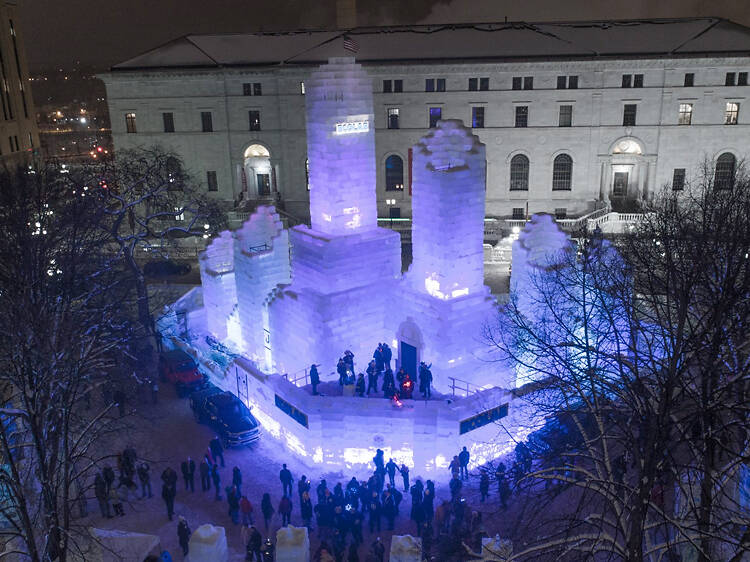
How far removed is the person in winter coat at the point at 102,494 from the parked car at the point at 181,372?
8.52m

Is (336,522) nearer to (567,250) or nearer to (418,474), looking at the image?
(418,474)

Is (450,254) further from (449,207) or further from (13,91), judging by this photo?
(13,91)

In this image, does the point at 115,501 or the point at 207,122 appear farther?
the point at 207,122

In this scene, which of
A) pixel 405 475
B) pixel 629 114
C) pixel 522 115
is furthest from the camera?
pixel 522 115

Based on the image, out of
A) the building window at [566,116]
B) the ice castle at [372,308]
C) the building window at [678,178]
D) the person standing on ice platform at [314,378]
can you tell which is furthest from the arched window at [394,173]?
the person standing on ice platform at [314,378]

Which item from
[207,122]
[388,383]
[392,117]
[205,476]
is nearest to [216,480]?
[205,476]

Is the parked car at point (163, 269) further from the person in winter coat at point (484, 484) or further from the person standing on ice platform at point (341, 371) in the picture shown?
the person in winter coat at point (484, 484)

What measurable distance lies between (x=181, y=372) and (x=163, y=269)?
1728 cm

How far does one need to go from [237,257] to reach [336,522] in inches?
605

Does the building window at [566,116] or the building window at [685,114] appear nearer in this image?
the building window at [685,114]

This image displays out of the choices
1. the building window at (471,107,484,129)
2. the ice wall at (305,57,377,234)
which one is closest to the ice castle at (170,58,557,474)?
the ice wall at (305,57,377,234)

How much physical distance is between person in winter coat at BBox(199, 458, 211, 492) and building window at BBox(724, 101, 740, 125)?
4710 centimetres

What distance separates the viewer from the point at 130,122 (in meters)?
58.5

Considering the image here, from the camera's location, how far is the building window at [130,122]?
58.2 m
